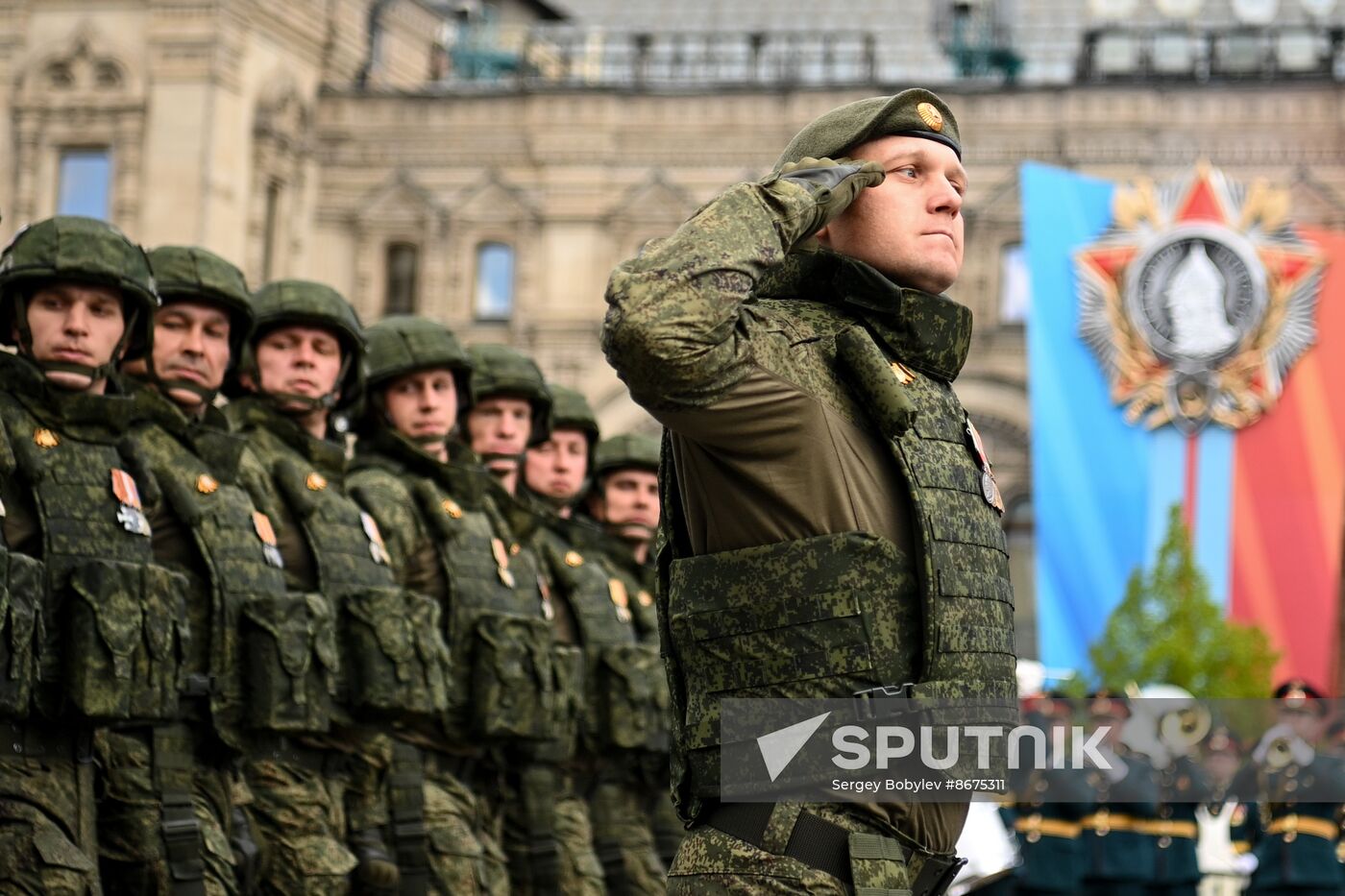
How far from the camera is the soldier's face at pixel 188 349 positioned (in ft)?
26.8

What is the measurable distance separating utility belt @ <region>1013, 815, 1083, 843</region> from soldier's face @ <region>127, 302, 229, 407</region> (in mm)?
7155

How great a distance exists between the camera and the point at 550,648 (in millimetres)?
9523

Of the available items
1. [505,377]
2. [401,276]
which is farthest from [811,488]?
[401,276]

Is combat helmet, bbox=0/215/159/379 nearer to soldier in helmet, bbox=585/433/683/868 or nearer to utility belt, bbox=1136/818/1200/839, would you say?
soldier in helmet, bbox=585/433/683/868

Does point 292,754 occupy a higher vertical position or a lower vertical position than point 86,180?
lower

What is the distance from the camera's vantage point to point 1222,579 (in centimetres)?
3309

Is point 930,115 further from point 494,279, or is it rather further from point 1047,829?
point 494,279

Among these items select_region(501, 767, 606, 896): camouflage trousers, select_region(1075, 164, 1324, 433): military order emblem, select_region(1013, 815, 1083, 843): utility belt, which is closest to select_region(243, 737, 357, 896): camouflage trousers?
select_region(501, 767, 606, 896): camouflage trousers

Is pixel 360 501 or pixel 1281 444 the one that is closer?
pixel 360 501

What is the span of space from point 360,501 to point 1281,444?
26.3m

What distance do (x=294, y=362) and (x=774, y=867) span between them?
5079 millimetres

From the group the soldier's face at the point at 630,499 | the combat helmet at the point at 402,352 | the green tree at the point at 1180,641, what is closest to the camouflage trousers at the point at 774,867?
the combat helmet at the point at 402,352

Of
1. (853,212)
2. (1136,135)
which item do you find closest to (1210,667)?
(1136,135)

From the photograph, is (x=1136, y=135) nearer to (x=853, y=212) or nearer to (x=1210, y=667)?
(x=1210, y=667)
